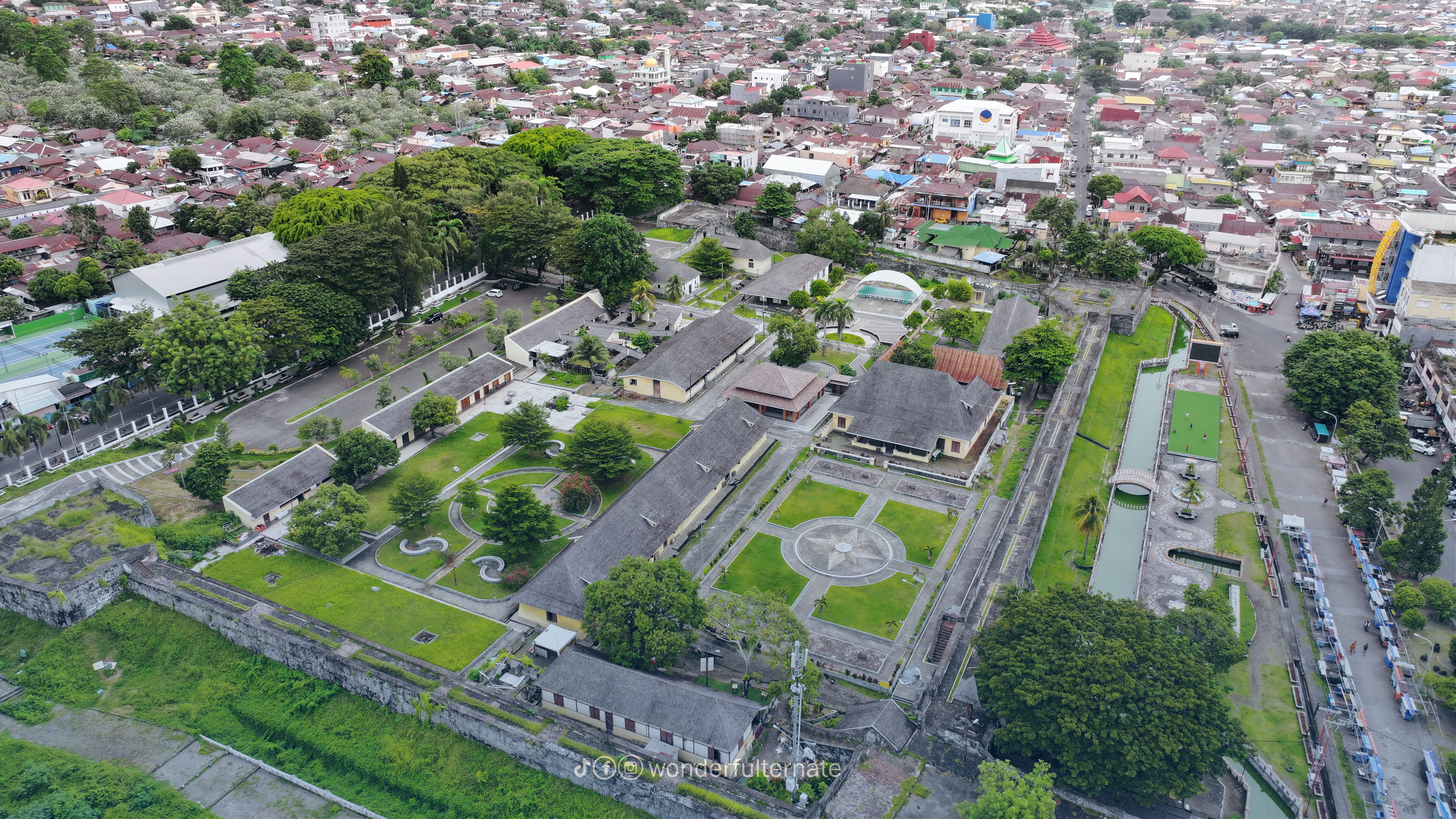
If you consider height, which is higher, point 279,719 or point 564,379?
point 564,379

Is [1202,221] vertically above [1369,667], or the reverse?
[1202,221]

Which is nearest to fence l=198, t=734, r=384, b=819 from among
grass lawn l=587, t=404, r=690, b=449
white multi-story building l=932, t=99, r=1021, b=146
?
grass lawn l=587, t=404, r=690, b=449

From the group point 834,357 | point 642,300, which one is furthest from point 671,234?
point 834,357

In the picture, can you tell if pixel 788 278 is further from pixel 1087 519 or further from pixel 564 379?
pixel 1087 519

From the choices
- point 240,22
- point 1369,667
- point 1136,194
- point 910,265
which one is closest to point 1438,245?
point 1136,194

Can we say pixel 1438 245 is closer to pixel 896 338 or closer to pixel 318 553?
pixel 896 338

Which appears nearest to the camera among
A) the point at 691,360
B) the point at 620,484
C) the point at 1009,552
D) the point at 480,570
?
the point at 480,570
